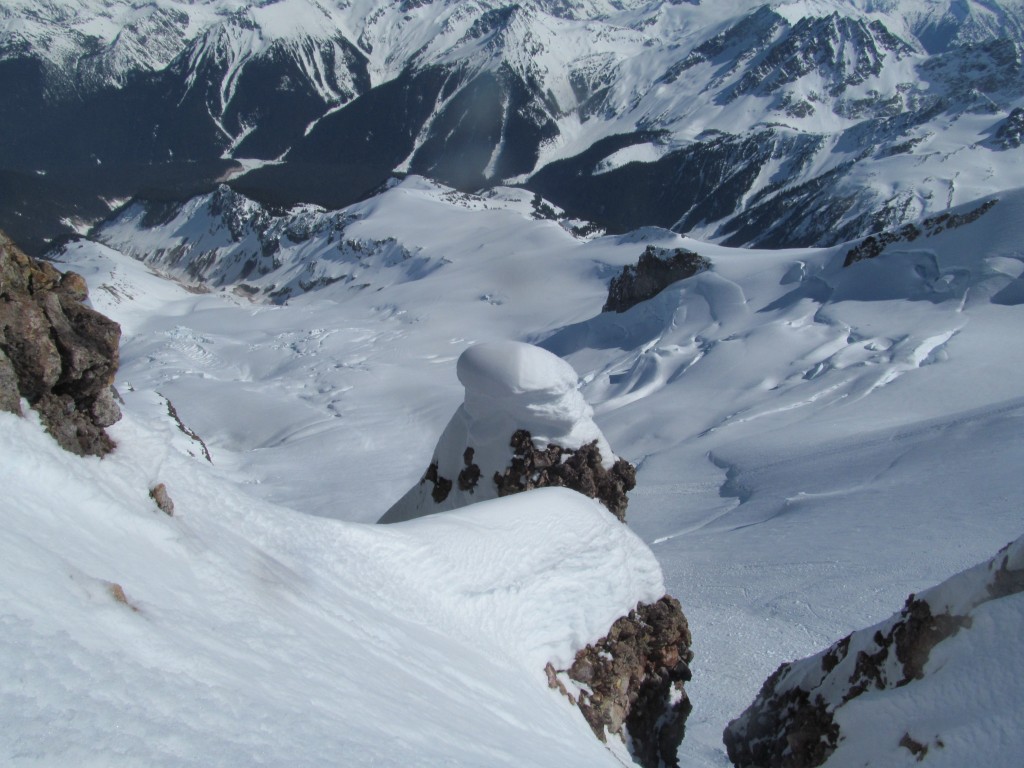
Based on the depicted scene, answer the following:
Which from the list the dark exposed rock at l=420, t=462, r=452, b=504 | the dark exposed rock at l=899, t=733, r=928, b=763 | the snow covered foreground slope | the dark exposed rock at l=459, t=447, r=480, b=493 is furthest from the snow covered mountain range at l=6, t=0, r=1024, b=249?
the dark exposed rock at l=899, t=733, r=928, b=763

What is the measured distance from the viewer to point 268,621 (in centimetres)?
456

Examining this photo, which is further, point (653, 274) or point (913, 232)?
point (653, 274)

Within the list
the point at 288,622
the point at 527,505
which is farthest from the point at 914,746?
the point at 288,622

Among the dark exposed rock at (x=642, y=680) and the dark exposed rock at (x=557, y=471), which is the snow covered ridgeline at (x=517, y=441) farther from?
the dark exposed rock at (x=642, y=680)

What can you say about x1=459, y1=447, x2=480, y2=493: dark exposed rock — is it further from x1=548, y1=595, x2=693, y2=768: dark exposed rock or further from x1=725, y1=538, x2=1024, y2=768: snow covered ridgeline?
x1=725, y1=538, x2=1024, y2=768: snow covered ridgeline

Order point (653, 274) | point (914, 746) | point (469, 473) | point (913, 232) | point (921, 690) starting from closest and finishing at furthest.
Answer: point (914, 746) → point (921, 690) → point (469, 473) → point (913, 232) → point (653, 274)

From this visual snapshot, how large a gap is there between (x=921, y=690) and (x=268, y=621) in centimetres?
449

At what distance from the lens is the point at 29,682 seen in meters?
2.85

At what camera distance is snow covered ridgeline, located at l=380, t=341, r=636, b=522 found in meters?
10.8

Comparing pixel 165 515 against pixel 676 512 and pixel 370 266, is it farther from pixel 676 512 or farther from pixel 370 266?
pixel 370 266

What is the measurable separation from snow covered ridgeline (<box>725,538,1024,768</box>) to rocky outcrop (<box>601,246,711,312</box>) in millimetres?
34003

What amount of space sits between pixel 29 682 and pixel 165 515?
2207 mm

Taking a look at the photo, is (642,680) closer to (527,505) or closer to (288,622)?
(527,505)

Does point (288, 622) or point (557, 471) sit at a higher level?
point (288, 622)
